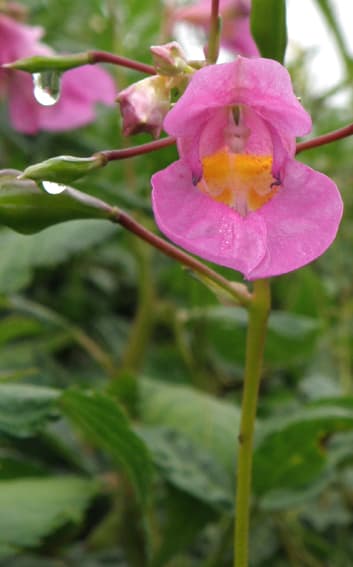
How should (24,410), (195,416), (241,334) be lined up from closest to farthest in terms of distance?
(24,410) < (195,416) < (241,334)

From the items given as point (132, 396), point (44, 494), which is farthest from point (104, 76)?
point (44, 494)

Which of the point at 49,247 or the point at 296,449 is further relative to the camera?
the point at 49,247

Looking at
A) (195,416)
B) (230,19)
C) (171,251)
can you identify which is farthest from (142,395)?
(230,19)

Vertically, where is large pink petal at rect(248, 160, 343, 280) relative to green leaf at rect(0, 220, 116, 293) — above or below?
below

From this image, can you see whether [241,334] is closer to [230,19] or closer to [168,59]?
[230,19]

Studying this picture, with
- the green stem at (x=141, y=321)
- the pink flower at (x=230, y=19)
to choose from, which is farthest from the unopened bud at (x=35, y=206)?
the pink flower at (x=230, y=19)

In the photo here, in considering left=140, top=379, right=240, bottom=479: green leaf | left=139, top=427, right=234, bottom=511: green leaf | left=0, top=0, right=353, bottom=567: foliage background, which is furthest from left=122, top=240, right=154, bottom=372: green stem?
left=139, top=427, right=234, bottom=511: green leaf

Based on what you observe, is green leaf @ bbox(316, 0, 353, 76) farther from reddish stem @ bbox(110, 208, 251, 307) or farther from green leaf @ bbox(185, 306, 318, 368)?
reddish stem @ bbox(110, 208, 251, 307)
